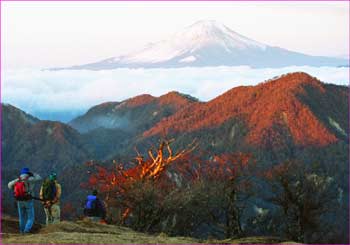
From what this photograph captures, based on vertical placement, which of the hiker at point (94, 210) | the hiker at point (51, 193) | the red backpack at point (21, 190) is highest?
the red backpack at point (21, 190)

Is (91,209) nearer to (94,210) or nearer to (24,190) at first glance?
(94,210)

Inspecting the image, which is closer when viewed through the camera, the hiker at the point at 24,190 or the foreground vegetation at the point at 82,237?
the foreground vegetation at the point at 82,237

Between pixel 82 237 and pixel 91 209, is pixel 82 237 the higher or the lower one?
the higher one

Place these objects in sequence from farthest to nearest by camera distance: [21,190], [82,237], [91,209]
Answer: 1. [91,209]
2. [21,190]
3. [82,237]

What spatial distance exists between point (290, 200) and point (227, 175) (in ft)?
18.9

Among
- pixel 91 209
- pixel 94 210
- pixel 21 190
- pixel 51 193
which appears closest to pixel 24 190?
pixel 21 190

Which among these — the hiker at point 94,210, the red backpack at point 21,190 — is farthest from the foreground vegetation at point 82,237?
the red backpack at point 21,190

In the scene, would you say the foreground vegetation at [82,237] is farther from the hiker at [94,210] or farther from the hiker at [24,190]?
the hiker at [24,190]

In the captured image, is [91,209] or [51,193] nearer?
[51,193]

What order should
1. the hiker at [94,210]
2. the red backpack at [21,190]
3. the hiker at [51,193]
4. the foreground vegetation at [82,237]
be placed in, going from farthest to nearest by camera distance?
the hiker at [94,210]
the hiker at [51,193]
the red backpack at [21,190]
the foreground vegetation at [82,237]

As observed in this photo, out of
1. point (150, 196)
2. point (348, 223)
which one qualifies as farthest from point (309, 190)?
point (348, 223)

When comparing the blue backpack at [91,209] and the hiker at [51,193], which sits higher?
the hiker at [51,193]

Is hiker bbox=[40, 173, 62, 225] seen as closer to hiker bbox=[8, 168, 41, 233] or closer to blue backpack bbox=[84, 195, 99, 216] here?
blue backpack bbox=[84, 195, 99, 216]

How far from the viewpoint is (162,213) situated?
34.8m
